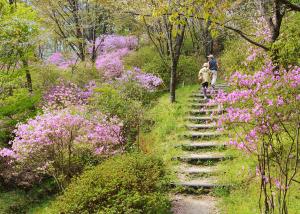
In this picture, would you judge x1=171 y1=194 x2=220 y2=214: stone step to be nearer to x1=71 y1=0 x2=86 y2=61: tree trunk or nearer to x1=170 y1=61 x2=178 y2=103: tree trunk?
x1=170 y1=61 x2=178 y2=103: tree trunk

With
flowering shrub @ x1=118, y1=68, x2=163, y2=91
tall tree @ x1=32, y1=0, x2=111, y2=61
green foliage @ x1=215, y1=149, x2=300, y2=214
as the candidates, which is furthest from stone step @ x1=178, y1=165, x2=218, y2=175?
tall tree @ x1=32, y1=0, x2=111, y2=61

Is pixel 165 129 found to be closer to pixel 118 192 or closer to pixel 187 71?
pixel 118 192

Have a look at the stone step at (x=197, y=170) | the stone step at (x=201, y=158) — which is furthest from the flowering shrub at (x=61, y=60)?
the stone step at (x=197, y=170)

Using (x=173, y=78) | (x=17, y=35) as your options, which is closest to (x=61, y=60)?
(x=173, y=78)

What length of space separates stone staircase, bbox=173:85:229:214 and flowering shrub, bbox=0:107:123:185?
6.85ft

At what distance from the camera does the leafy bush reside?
6.16m

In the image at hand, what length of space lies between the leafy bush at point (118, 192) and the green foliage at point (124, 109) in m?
4.34

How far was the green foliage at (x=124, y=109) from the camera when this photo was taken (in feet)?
39.5

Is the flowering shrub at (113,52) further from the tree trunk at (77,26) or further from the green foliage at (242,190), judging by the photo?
the green foliage at (242,190)

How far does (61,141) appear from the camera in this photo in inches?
358

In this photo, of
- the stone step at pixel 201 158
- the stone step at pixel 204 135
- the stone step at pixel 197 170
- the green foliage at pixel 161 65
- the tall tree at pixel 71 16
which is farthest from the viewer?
the tall tree at pixel 71 16

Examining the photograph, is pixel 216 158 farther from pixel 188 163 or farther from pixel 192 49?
pixel 192 49

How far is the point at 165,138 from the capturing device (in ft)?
39.4

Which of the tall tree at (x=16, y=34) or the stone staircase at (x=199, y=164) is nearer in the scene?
the stone staircase at (x=199, y=164)
